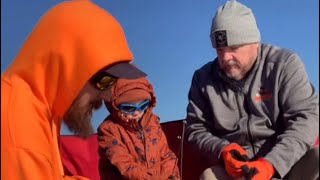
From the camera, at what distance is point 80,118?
4.54 ft

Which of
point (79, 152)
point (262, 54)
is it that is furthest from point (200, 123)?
point (79, 152)

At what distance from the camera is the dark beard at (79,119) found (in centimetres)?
136

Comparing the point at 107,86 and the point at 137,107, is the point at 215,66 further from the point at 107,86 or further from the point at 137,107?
the point at 107,86

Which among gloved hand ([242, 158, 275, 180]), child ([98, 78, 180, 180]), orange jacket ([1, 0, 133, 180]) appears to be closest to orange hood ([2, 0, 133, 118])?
orange jacket ([1, 0, 133, 180])

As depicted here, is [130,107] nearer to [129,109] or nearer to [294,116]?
[129,109]

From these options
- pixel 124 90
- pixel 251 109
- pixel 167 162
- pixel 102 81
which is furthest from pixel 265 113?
pixel 102 81

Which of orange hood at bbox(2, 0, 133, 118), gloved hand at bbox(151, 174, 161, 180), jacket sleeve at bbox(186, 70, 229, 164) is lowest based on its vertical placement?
gloved hand at bbox(151, 174, 161, 180)

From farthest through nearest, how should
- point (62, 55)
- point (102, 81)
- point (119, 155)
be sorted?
point (119, 155) < point (102, 81) < point (62, 55)

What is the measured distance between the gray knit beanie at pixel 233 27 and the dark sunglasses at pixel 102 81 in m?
0.72

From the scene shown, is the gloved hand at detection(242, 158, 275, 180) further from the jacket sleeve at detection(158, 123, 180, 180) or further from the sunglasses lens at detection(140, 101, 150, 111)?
the sunglasses lens at detection(140, 101, 150, 111)

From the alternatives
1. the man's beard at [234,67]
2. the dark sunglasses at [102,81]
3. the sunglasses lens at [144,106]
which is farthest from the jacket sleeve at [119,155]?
the dark sunglasses at [102,81]

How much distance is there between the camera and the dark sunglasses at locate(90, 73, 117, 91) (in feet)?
4.35

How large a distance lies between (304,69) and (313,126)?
219mm

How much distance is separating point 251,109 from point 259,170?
281 millimetres
